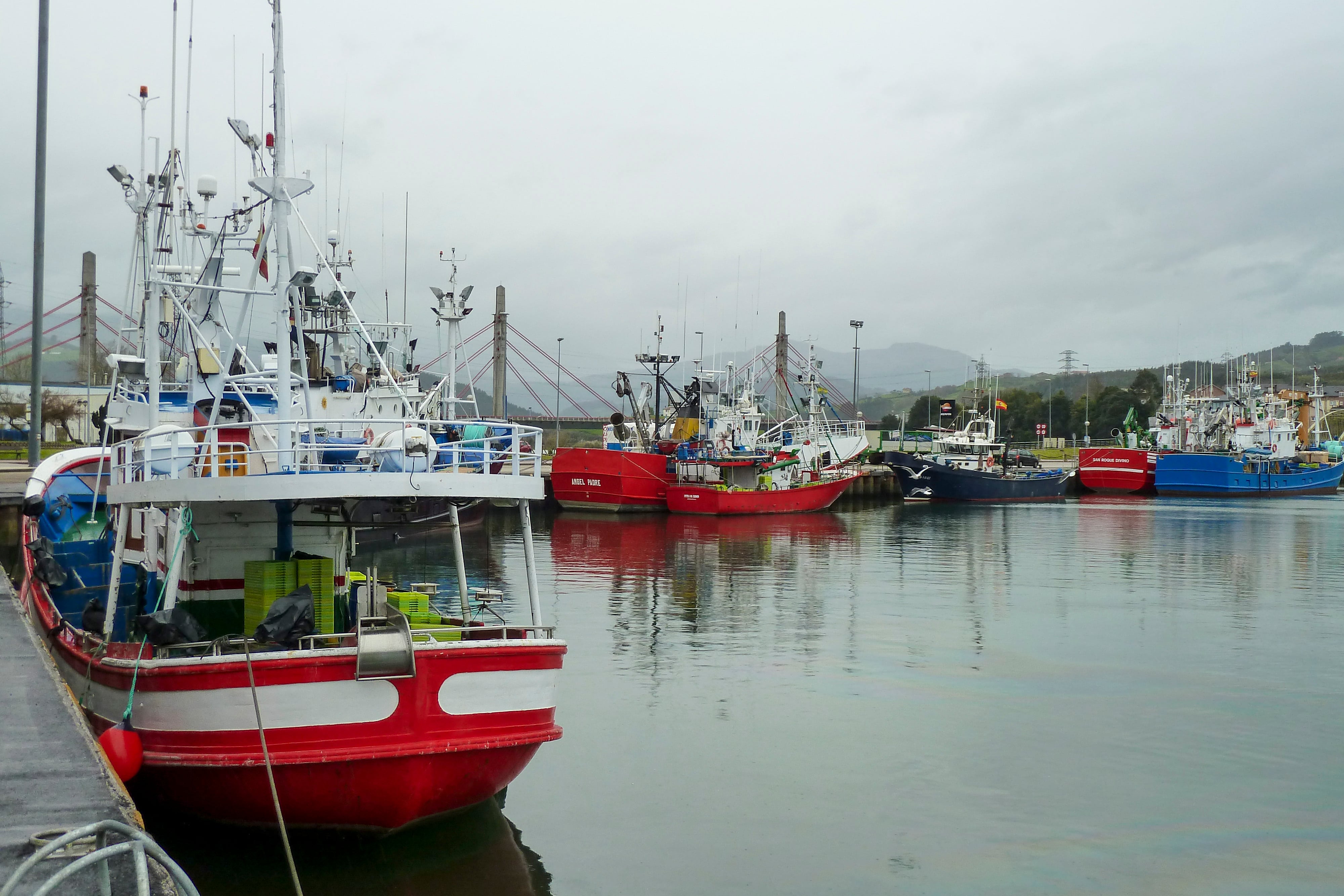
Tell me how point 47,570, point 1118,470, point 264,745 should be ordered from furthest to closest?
point 1118,470 → point 47,570 → point 264,745

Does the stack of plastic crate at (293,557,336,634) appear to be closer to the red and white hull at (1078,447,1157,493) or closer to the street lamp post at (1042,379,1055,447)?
the red and white hull at (1078,447,1157,493)

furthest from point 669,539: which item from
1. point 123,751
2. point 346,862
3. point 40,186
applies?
point 123,751

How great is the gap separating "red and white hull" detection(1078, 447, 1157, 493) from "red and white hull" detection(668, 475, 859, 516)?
87.9ft

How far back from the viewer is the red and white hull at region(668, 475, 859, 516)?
1784 inches

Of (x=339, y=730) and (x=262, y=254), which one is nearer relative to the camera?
(x=339, y=730)

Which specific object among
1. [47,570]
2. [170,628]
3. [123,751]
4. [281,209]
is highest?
[281,209]

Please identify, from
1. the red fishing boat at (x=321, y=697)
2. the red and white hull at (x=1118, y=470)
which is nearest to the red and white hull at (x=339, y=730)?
the red fishing boat at (x=321, y=697)

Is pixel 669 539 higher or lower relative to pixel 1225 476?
lower

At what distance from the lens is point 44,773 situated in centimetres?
721

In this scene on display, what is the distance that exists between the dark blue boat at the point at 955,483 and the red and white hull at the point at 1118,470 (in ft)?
25.8

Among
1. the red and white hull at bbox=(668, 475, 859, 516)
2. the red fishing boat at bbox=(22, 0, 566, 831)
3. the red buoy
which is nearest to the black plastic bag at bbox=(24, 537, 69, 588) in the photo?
the red fishing boat at bbox=(22, 0, 566, 831)

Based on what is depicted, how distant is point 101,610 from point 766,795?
717 cm

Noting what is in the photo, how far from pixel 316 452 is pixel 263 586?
4.52ft

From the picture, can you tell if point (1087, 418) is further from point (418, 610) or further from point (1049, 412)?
point (418, 610)
